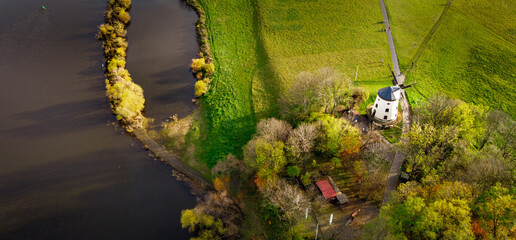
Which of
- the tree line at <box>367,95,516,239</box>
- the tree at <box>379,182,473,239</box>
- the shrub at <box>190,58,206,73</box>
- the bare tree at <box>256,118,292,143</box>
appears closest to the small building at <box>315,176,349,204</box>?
the tree line at <box>367,95,516,239</box>

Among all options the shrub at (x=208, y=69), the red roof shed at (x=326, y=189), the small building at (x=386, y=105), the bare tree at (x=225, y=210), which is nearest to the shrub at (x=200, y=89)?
the shrub at (x=208, y=69)

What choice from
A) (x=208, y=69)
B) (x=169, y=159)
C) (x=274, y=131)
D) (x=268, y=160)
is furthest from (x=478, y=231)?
(x=208, y=69)

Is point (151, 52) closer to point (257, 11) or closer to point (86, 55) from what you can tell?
point (86, 55)

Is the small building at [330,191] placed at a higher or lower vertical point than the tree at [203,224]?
higher

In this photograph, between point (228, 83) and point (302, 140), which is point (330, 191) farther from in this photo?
point (228, 83)

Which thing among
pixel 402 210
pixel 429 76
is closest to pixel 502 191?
pixel 402 210

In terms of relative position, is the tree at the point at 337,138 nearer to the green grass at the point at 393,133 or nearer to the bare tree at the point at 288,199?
the green grass at the point at 393,133
